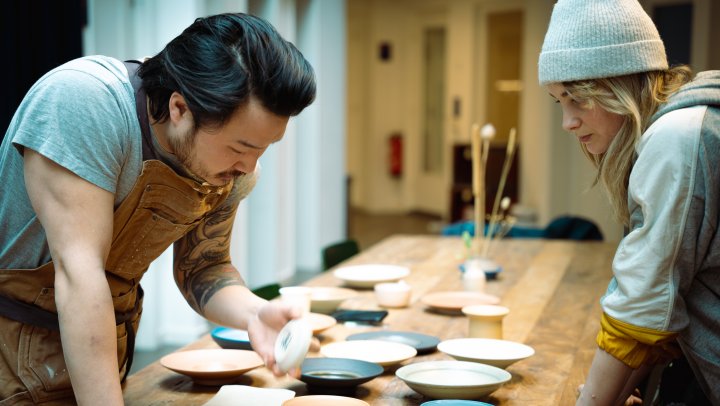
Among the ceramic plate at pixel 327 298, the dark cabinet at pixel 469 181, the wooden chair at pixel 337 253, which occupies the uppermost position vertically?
the ceramic plate at pixel 327 298

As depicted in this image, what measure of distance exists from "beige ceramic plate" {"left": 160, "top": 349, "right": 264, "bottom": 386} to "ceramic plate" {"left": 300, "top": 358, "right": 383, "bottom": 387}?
0.14m

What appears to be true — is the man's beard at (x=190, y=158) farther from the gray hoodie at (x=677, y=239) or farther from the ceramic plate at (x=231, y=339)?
the gray hoodie at (x=677, y=239)

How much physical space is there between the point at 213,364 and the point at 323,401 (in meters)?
0.40

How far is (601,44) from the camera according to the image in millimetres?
1731

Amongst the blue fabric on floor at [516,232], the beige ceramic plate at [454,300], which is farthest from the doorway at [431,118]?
the beige ceramic plate at [454,300]

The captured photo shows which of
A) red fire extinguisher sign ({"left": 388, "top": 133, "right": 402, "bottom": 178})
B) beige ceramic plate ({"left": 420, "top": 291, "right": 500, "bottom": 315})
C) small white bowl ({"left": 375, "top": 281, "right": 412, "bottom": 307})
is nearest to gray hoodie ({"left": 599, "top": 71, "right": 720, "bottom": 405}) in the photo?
beige ceramic plate ({"left": 420, "top": 291, "right": 500, "bottom": 315})

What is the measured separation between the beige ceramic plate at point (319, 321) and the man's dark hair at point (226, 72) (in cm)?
93

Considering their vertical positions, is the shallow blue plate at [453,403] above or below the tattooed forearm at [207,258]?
below

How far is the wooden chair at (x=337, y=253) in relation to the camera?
12.9 feet

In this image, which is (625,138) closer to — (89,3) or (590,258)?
(590,258)

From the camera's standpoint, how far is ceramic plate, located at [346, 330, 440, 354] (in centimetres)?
226

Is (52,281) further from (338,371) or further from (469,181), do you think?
(469,181)

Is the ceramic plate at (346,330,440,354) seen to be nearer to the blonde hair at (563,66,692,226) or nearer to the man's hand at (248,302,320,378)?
the man's hand at (248,302,320,378)

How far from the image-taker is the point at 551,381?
6.65ft
